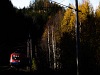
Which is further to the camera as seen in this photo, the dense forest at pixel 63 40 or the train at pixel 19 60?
the train at pixel 19 60

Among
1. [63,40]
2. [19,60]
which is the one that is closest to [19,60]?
[19,60]

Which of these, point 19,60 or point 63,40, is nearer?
point 63,40

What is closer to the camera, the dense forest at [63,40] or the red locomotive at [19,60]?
the dense forest at [63,40]

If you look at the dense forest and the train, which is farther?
the train

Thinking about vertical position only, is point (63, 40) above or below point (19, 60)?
above

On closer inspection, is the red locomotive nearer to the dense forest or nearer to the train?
the train

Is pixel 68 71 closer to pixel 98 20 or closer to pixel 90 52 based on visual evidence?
pixel 90 52

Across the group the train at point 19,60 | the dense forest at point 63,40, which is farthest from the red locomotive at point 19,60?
the dense forest at point 63,40

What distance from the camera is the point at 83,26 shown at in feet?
149

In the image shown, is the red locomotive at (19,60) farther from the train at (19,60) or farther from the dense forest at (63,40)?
the dense forest at (63,40)

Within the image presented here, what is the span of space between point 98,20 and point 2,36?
527 inches

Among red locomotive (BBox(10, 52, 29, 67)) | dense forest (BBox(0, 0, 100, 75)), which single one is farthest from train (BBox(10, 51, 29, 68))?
dense forest (BBox(0, 0, 100, 75))

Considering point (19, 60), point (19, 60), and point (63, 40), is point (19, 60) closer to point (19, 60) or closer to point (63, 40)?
point (19, 60)

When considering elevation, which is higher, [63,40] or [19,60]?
[63,40]
